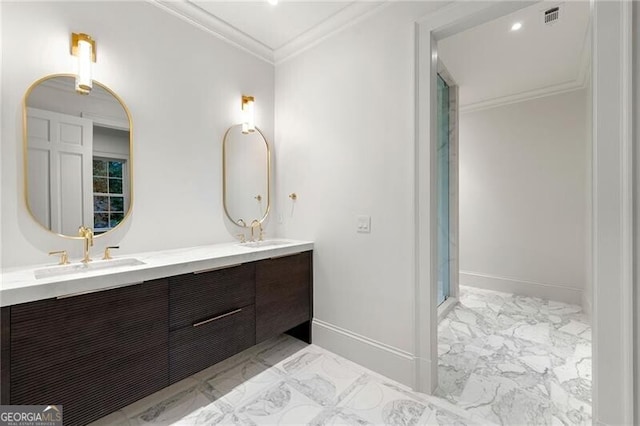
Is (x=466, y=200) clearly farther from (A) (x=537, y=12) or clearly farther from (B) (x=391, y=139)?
(B) (x=391, y=139)

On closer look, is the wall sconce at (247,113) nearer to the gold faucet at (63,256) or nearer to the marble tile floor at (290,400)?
the gold faucet at (63,256)

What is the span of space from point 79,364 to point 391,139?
6.98ft

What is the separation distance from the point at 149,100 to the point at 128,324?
1.50 metres

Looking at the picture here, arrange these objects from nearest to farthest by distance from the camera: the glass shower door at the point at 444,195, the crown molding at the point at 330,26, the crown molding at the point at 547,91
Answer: the crown molding at the point at 330,26, the crown molding at the point at 547,91, the glass shower door at the point at 444,195

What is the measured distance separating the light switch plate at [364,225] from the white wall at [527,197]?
273 centimetres

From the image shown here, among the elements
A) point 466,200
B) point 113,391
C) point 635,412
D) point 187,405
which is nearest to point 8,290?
point 113,391

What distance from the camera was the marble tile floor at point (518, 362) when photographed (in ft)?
5.26

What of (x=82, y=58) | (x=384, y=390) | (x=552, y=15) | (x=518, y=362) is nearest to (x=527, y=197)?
(x=552, y=15)

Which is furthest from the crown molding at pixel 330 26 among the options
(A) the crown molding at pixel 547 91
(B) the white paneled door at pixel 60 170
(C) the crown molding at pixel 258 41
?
(A) the crown molding at pixel 547 91

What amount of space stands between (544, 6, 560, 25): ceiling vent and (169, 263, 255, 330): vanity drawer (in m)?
3.00

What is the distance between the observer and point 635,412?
3.96 feet

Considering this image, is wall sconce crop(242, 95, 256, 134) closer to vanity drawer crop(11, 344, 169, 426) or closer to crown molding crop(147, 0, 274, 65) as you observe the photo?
crown molding crop(147, 0, 274, 65)

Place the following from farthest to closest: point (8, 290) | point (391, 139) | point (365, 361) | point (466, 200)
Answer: point (466, 200) → point (365, 361) → point (391, 139) → point (8, 290)

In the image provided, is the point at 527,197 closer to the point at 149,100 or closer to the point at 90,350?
the point at 149,100
